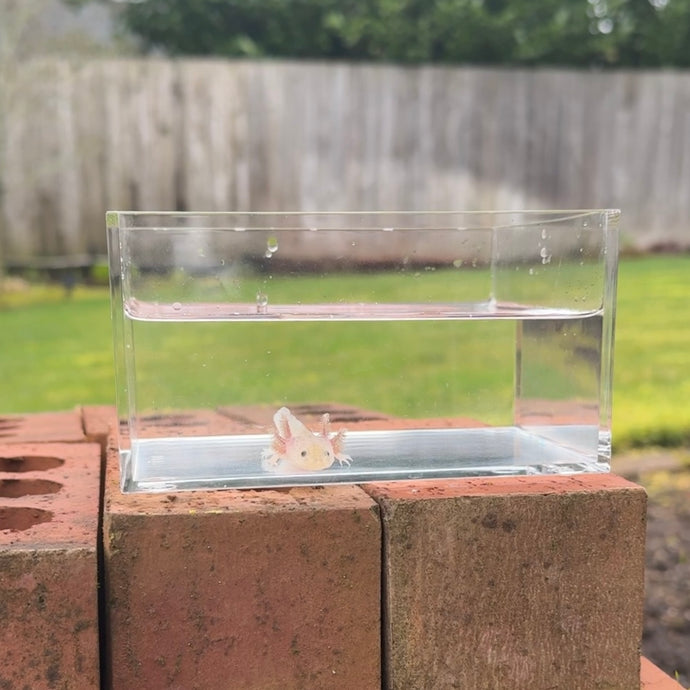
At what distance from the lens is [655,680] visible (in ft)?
4.91

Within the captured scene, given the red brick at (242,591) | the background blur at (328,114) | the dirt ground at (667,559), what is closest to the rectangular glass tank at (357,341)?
the red brick at (242,591)

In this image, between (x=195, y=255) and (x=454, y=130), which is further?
(x=454, y=130)

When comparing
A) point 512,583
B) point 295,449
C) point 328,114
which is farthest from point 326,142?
point 512,583

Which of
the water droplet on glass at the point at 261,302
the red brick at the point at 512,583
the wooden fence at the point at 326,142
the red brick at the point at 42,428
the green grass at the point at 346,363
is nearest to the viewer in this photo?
the red brick at the point at 512,583

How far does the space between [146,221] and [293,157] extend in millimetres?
6309

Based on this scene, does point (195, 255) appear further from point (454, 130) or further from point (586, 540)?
point (454, 130)

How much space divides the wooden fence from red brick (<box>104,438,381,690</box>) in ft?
20.2

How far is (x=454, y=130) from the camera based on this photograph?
7844 millimetres

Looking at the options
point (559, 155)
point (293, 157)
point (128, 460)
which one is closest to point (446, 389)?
point (128, 460)

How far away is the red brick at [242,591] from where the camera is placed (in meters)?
1.20

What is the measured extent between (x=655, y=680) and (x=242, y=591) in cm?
77

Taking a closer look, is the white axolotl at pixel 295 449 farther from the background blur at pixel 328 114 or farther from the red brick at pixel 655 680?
the background blur at pixel 328 114

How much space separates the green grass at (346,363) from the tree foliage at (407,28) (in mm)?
3021

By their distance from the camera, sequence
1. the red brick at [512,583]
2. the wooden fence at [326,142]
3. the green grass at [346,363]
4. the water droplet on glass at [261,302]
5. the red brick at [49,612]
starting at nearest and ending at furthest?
the red brick at [49,612], the red brick at [512,583], the water droplet on glass at [261,302], the green grass at [346,363], the wooden fence at [326,142]
